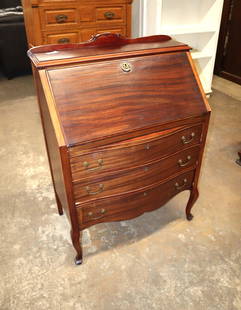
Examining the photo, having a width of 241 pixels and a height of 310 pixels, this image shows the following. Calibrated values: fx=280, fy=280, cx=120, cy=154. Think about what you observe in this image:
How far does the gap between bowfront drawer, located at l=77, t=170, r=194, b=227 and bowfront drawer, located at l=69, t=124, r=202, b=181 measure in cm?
18

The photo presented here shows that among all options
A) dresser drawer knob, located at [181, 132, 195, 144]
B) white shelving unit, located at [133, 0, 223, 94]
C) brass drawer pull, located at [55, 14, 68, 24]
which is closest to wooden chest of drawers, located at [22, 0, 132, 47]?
brass drawer pull, located at [55, 14, 68, 24]

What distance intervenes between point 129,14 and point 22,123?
1.51 meters

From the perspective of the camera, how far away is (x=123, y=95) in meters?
1.17

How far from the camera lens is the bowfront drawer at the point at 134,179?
4.02 ft

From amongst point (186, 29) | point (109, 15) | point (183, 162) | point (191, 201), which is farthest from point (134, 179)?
point (186, 29)

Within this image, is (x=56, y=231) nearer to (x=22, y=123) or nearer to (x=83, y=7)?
(x=22, y=123)

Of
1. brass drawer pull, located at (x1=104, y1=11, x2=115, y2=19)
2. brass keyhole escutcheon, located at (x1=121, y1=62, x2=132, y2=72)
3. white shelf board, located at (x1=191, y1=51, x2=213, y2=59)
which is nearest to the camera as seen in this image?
brass keyhole escutcheon, located at (x1=121, y1=62, x2=132, y2=72)

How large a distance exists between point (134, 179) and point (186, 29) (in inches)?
86.7

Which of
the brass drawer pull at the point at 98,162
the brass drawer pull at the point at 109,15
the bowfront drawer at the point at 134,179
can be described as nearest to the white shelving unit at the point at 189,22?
the brass drawer pull at the point at 109,15

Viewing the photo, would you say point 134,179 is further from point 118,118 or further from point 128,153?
point 118,118

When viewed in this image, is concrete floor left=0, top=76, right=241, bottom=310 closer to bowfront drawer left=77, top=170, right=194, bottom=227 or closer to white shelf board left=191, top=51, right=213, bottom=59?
bowfront drawer left=77, top=170, right=194, bottom=227

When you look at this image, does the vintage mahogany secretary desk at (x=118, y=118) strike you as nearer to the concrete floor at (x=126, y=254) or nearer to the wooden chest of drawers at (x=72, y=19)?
the concrete floor at (x=126, y=254)

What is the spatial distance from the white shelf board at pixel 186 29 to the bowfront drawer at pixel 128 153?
5.96 ft

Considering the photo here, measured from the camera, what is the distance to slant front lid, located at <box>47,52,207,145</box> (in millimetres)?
1090
